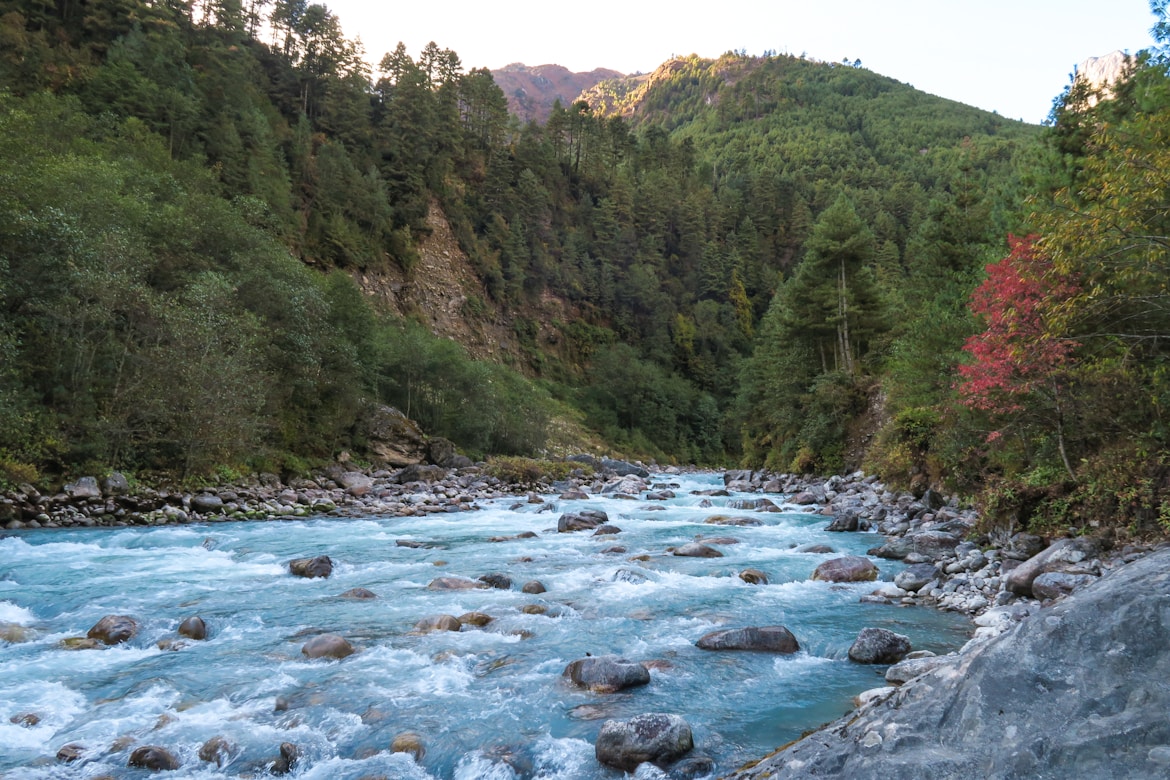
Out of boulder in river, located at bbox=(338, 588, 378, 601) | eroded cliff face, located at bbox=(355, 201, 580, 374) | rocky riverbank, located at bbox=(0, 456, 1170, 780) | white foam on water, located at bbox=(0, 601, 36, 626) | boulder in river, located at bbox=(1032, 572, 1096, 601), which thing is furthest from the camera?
eroded cliff face, located at bbox=(355, 201, 580, 374)

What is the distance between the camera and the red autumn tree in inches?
388

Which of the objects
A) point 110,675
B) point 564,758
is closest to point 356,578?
point 110,675

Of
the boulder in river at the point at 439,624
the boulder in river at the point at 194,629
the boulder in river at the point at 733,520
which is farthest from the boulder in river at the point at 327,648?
the boulder in river at the point at 733,520

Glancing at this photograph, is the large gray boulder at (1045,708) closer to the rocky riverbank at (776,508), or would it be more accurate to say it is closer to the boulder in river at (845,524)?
the rocky riverbank at (776,508)

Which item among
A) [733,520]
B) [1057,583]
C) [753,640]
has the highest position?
[1057,583]

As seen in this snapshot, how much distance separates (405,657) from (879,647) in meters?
5.65

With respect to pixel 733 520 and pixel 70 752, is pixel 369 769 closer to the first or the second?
pixel 70 752

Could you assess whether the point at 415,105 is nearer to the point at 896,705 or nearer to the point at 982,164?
the point at 896,705

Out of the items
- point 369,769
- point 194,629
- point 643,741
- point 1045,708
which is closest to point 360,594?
point 194,629

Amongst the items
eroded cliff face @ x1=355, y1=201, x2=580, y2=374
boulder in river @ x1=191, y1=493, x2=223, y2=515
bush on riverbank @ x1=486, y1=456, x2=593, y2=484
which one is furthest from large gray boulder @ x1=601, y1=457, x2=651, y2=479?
boulder in river @ x1=191, y1=493, x2=223, y2=515

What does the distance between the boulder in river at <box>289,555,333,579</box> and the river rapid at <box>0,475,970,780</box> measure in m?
0.30

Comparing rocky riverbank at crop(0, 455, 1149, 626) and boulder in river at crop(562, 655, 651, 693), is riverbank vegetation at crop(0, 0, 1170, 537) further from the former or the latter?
boulder in river at crop(562, 655, 651, 693)

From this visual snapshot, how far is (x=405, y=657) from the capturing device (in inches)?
288

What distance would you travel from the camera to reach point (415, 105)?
56.0 m
